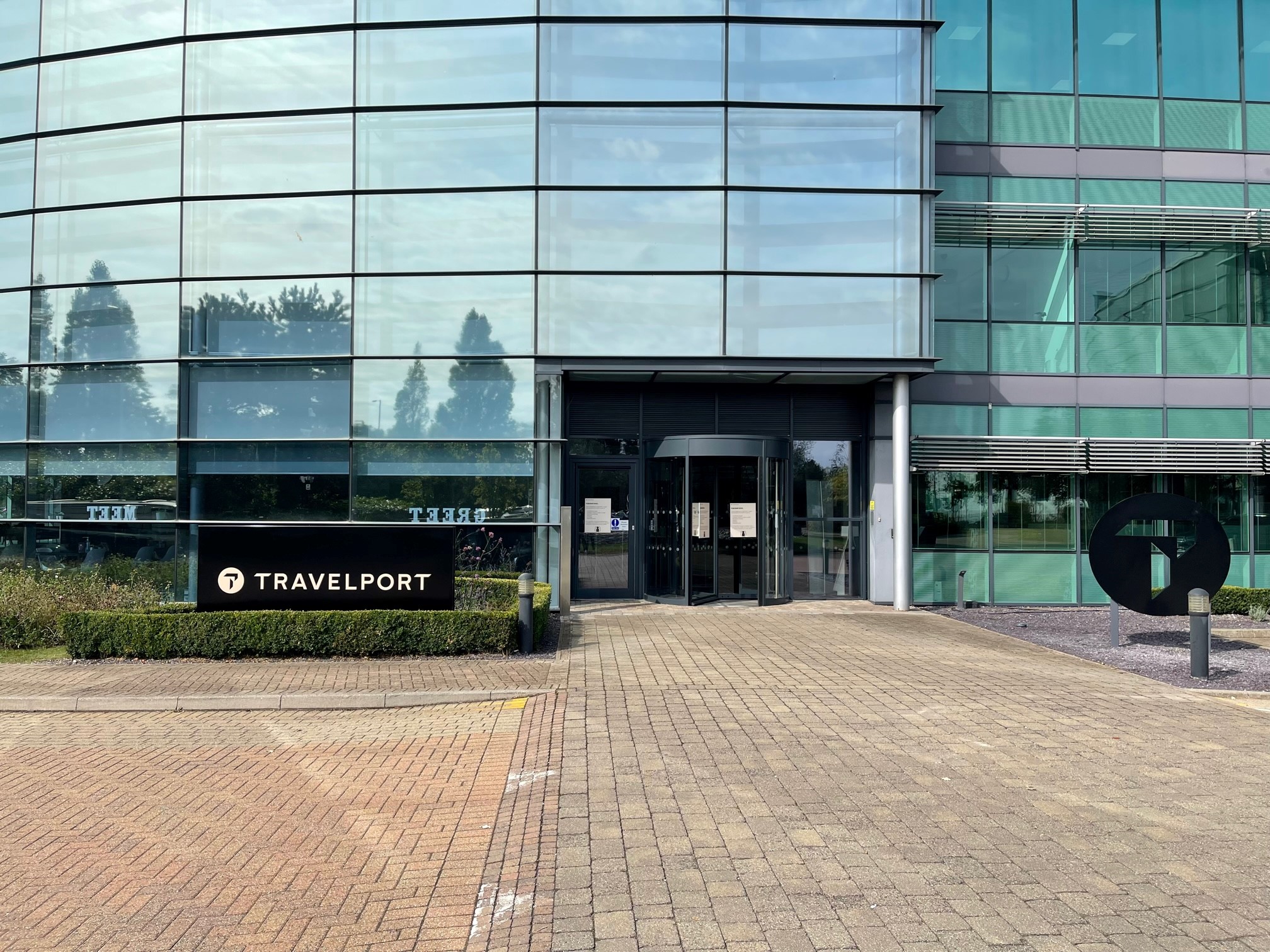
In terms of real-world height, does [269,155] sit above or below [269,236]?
above

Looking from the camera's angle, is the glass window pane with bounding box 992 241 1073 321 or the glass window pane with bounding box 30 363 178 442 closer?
the glass window pane with bounding box 30 363 178 442

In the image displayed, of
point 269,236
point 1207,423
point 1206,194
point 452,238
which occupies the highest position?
point 1206,194

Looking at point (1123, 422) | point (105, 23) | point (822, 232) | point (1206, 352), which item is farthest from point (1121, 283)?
point (105, 23)

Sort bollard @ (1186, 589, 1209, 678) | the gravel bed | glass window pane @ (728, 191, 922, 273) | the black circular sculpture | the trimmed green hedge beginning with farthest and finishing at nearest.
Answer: glass window pane @ (728, 191, 922, 273) → the black circular sculpture → the trimmed green hedge → the gravel bed → bollard @ (1186, 589, 1209, 678)

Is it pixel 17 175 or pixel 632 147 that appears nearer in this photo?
pixel 632 147

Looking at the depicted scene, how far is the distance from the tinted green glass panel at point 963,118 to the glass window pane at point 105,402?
50.8ft

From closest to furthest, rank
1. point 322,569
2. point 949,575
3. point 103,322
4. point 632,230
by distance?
point 322,569 < point 632,230 < point 103,322 < point 949,575

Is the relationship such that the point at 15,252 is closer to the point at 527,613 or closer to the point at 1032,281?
the point at 527,613

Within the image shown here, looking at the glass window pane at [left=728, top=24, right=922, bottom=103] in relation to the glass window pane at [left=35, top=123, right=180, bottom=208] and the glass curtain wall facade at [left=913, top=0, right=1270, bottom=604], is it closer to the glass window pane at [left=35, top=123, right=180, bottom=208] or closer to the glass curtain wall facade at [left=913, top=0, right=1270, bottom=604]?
the glass curtain wall facade at [left=913, top=0, right=1270, bottom=604]

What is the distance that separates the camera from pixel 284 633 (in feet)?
37.0

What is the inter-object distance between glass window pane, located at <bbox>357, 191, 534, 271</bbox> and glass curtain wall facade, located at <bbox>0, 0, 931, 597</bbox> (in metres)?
0.04

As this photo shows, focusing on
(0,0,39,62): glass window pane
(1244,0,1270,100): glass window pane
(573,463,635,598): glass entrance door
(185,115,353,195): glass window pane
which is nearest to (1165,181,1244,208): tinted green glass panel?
(1244,0,1270,100): glass window pane

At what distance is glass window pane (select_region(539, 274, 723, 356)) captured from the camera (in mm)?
16297

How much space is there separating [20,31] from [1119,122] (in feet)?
71.9
